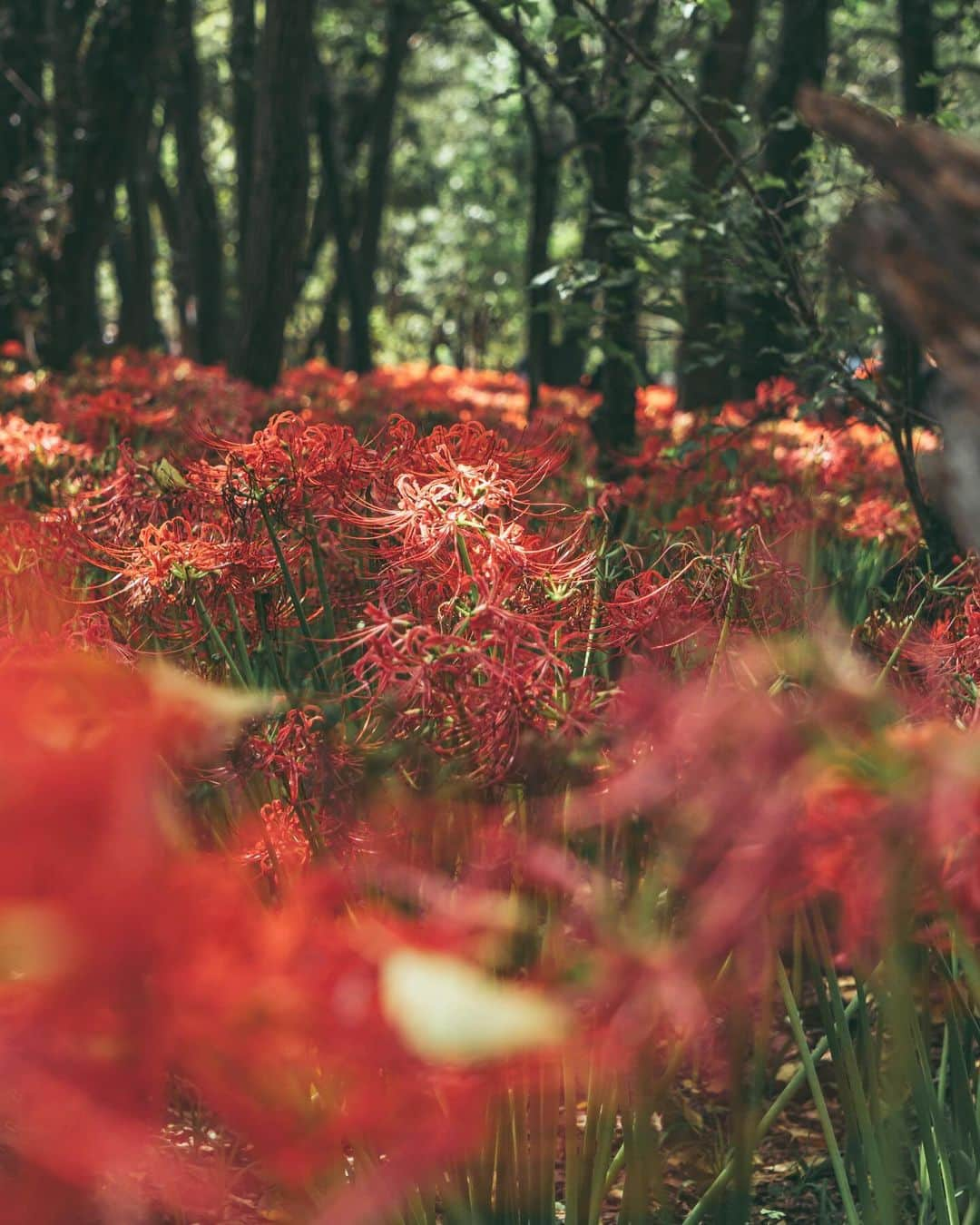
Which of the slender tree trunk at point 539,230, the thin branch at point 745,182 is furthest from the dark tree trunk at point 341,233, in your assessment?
the thin branch at point 745,182

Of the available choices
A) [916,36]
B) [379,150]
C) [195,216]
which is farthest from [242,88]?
[916,36]

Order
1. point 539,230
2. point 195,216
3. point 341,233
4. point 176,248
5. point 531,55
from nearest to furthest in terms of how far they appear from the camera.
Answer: point 531,55 → point 539,230 → point 341,233 → point 195,216 → point 176,248

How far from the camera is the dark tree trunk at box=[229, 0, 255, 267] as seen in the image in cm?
1343

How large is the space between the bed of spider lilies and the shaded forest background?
1.52 m

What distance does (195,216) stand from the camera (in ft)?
49.5

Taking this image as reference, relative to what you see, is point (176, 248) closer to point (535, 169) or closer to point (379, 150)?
point (379, 150)

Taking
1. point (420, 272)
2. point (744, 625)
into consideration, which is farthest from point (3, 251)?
point (420, 272)

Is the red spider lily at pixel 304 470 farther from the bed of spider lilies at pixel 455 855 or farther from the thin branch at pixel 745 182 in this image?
the thin branch at pixel 745 182

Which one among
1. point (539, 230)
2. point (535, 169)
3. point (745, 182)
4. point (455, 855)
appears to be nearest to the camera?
point (455, 855)

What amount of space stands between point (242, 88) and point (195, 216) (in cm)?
155

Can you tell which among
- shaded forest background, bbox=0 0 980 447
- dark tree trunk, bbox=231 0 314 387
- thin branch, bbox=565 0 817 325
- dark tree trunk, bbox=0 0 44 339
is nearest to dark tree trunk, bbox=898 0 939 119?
shaded forest background, bbox=0 0 980 447

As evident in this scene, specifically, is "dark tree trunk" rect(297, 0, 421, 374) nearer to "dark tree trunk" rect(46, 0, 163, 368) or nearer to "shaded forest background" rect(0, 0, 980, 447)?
"shaded forest background" rect(0, 0, 980, 447)

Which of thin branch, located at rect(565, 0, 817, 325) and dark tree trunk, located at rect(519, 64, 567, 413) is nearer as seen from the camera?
thin branch, located at rect(565, 0, 817, 325)

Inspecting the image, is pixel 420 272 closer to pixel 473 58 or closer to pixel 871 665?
pixel 473 58
